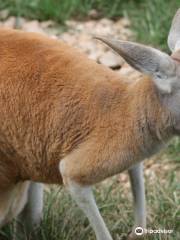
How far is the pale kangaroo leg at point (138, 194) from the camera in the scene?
5.01 metres

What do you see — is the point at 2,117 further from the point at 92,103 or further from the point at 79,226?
the point at 79,226

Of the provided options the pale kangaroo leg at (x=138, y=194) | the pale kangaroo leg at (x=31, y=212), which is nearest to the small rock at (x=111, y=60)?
the pale kangaroo leg at (x=31, y=212)

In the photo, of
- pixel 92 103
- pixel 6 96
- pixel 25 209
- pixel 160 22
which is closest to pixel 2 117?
pixel 6 96

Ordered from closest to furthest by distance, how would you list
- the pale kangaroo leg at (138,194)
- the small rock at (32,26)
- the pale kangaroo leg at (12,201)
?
the pale kangaroo leg at (138,194) < the pale kangaroo leg at (12,201) < the small rock at (32,26)

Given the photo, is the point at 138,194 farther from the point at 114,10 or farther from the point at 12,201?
the point at 114,10

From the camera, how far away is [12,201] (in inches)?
204

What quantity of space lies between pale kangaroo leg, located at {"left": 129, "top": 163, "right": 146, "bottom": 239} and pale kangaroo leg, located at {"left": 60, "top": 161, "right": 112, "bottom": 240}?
1.11 feet

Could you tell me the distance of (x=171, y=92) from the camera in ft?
14.8

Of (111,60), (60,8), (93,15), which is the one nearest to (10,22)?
(60,8)

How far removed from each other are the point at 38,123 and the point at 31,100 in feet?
0.43

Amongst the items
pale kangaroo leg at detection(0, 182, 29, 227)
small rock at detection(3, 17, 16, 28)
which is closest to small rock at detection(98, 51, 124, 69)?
small rock at detection(3, 17, 16, 28)

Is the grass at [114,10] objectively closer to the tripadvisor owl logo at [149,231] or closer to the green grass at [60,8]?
the green grass at [60,8]

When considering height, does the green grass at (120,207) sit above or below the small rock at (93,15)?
above

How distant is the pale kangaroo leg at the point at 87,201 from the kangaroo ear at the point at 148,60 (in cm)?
70
